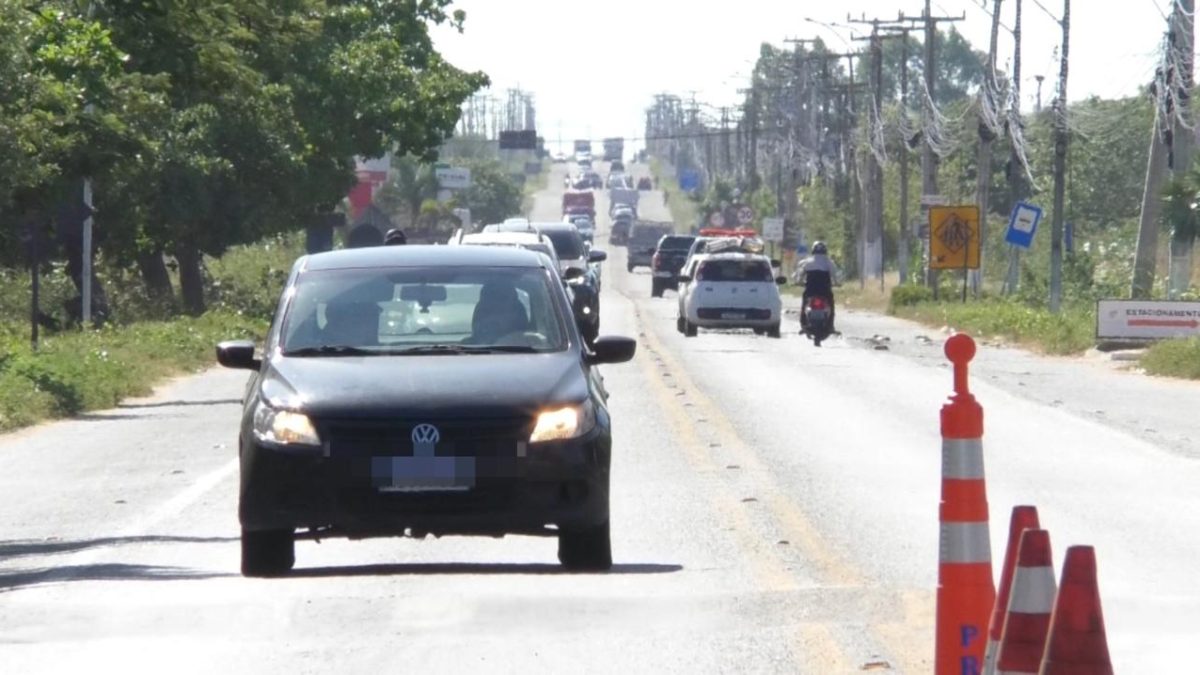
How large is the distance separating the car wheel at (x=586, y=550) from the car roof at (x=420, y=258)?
159 cm

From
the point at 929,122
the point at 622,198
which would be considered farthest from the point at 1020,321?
the point at 622,198

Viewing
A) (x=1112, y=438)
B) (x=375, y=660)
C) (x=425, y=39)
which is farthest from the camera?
(x=425, y=39)

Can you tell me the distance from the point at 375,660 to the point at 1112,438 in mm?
12262

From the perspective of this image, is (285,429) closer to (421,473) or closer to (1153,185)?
(421,473)

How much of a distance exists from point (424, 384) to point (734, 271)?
31.1 metres

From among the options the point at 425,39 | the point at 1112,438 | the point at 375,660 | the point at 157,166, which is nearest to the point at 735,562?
the point at 375,660

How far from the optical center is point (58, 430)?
70.9 feet

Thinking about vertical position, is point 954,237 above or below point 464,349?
below

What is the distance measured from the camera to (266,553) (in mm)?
10375

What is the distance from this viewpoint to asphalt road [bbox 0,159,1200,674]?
339 inches

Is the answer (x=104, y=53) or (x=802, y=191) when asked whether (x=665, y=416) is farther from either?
(x=802, y=191)

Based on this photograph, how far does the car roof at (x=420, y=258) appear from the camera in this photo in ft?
37.0

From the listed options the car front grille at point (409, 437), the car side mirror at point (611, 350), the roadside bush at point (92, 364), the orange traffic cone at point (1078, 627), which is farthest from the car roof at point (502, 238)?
the orange traffic cone at point (1078, 627)

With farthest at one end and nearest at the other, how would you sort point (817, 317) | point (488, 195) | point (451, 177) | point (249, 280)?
point (488, 195) < point (451, 177) < point (249, 280) < point (817, 317)
